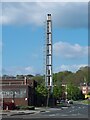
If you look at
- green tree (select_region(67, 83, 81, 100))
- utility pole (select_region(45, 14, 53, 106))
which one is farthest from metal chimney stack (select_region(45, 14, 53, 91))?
green tree (select_region(67, 83, 81, 100))

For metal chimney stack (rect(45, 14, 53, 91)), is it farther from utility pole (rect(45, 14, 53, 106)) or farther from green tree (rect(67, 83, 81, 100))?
green tree (rect(67, 83, 81, 100))

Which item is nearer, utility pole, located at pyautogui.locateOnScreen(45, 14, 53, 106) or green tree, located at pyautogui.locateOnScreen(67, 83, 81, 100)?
utility pole, located at pyautogui.locateOnScreen(45, 14, 53, 106)

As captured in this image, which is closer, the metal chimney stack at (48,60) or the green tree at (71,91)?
the metal chimney stack at (48,60)

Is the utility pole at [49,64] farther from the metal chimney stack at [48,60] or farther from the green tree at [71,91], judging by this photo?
the green tree at [71,91]

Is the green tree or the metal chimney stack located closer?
the metal chimney stack

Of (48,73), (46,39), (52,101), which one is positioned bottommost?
(52,101)

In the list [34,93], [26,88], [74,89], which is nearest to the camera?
[26,88]

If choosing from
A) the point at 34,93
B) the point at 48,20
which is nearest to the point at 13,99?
the point at 34,93

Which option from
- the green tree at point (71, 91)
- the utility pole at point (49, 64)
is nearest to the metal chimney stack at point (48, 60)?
the utility pole at point (49, 64)

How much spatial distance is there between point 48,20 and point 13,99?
188 ft

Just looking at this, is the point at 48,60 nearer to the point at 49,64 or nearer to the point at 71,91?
the point at 49,64

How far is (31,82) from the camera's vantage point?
339 feet

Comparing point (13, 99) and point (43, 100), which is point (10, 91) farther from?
point (43, 100)

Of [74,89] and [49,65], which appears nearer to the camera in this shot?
[49,65]
